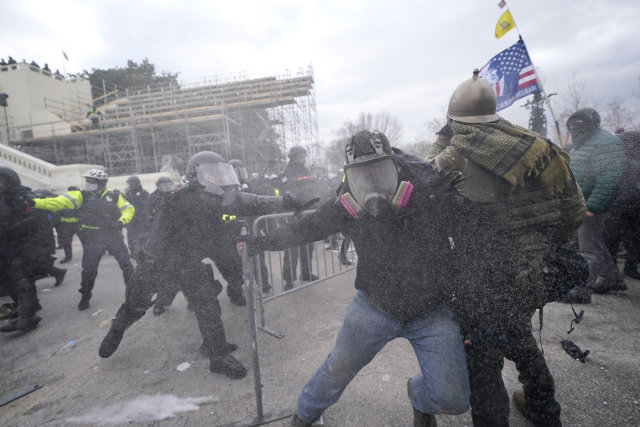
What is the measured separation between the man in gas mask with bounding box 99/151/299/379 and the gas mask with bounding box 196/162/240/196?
2cm

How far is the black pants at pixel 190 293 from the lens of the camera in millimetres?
2764

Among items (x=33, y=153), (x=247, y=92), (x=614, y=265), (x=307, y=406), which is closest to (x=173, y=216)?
(x=307, y=406)

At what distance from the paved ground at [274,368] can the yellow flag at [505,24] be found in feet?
12.6

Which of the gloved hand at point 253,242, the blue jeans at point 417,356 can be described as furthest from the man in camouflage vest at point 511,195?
the gloved hand at point 253,242

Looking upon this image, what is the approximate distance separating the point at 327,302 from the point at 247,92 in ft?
74.4

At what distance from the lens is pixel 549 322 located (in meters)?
3.08

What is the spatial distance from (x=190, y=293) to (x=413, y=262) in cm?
215

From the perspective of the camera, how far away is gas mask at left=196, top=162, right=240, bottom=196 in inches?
120

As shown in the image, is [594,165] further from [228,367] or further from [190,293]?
[190,293]

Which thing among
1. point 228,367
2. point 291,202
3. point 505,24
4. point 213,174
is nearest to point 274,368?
point 228,367

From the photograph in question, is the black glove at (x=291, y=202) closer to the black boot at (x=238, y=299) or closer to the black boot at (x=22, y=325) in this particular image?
the black boot at (x=238, y=299)

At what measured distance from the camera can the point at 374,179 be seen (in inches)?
57.9

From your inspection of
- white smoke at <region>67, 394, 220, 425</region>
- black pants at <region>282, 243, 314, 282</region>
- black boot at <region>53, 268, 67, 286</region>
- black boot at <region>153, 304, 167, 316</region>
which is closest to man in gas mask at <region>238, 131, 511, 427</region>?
white smoke at <region>67, 394, 220, 425</region>

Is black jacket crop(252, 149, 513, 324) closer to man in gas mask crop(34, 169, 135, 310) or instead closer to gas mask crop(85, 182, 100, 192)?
man in gas mask crop(34, 169, 135, 310)
